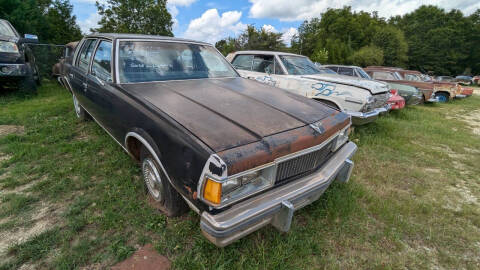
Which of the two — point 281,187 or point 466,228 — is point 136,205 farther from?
point 466,228

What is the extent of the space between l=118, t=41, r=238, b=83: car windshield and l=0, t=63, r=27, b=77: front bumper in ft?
16.2

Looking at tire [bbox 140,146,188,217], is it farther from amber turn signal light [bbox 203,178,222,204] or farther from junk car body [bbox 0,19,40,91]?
junk car body [bbox 0,19,40,91]

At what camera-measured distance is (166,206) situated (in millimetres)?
2088

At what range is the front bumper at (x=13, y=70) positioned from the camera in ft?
17.5

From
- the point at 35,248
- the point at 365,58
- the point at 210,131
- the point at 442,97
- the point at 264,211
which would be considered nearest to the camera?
the point at 264,211

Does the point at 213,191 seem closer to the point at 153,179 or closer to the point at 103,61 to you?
the point at 153,179

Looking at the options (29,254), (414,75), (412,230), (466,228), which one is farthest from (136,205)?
(414,75)

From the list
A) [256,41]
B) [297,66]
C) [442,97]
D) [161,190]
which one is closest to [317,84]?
[297,66]

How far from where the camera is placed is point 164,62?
278 centimetres

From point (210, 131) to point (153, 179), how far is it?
0.90 meters

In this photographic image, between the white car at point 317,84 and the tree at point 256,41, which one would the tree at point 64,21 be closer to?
the tree at point 256,41

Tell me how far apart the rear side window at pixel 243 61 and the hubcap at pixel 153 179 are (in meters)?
4.23

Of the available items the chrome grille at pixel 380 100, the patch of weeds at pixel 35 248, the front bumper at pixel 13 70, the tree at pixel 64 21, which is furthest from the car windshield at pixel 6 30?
the tree at pixel 64 21

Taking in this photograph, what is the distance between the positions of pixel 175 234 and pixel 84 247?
70 cm
